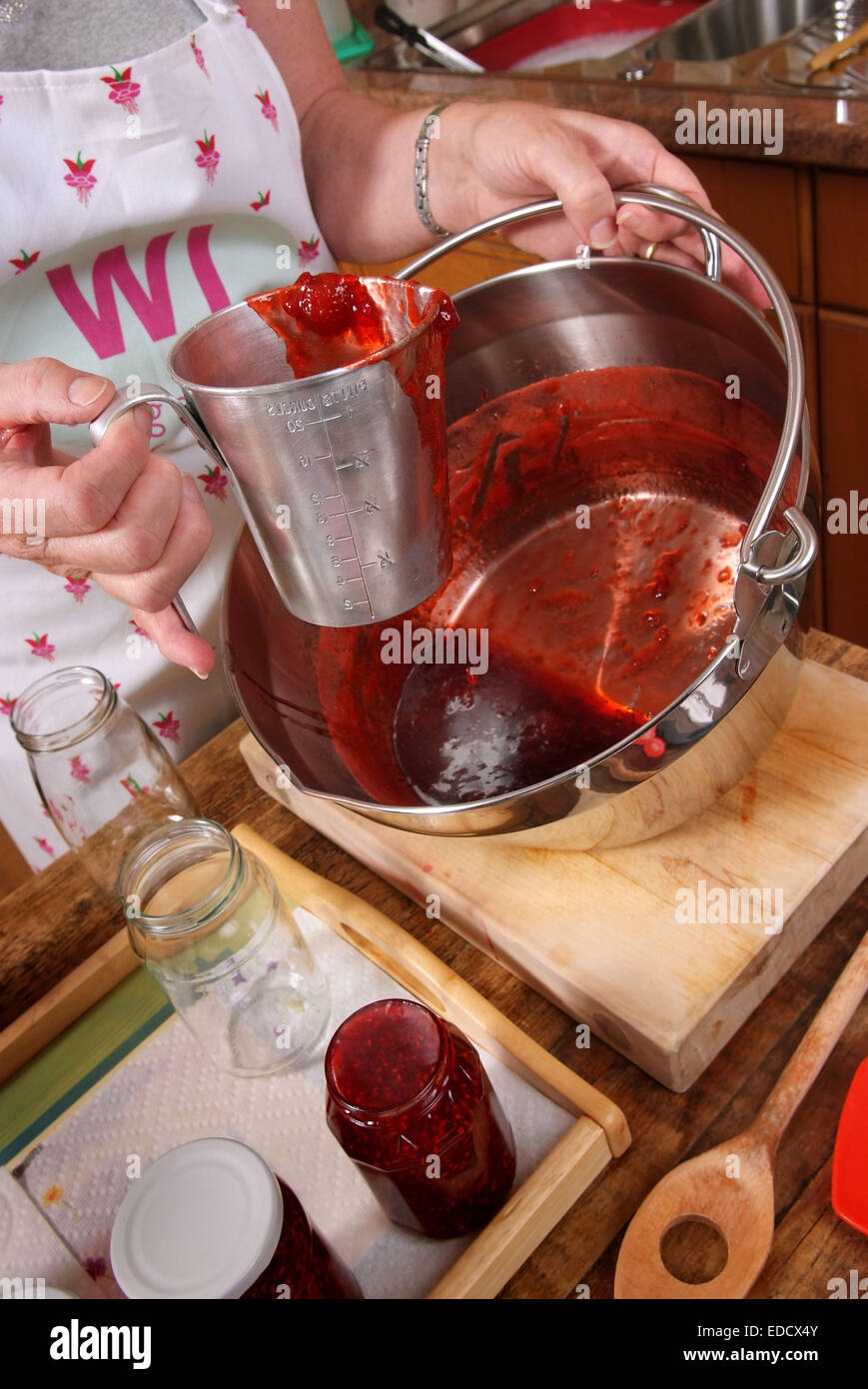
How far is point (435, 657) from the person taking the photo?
0.85 meters

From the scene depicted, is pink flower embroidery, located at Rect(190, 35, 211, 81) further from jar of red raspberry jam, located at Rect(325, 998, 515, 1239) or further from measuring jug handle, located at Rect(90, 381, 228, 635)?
jar of red raspberry jam, located at Rect(325, 998, 515, 1239)

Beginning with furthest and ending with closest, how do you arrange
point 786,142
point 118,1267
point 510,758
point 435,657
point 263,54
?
point 786,142 → point 263,54 → point 435,657 → point 510,758 → point 118,1267

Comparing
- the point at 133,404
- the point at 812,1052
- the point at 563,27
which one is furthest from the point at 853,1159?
the point at 563,27

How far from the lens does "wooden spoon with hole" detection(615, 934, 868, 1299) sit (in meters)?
0.51

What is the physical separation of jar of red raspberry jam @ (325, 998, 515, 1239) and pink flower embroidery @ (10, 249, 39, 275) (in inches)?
25.1

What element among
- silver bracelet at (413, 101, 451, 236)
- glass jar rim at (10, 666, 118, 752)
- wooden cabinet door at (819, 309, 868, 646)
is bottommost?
wooden cabinet door at (819, 309, 868, 646)

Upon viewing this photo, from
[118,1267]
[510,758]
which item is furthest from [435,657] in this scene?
[118,1267]

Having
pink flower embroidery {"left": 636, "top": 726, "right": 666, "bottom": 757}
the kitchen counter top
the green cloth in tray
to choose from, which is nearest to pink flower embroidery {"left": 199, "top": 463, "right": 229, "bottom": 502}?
the green cloth in tray

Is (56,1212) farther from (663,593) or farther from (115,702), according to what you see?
(663,593)

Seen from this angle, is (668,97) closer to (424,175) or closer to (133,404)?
(424,175)

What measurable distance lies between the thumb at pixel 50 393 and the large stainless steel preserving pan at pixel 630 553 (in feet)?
0.62

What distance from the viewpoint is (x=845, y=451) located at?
5.19ft

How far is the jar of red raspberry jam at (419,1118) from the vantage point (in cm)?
53

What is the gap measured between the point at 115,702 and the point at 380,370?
396mm
